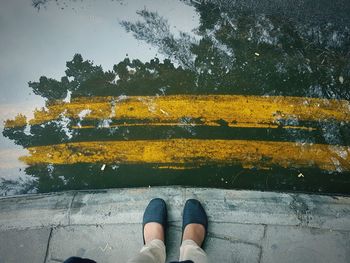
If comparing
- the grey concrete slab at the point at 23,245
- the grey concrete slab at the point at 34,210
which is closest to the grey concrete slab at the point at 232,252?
the grey concrete slab at the point at 34,210

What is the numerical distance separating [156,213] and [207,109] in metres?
1.05

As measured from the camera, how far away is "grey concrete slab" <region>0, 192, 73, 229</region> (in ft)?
9.53

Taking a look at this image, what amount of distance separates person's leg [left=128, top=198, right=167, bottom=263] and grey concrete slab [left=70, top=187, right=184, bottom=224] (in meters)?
0.08

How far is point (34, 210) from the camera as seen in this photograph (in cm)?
296

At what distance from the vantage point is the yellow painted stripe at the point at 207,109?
10.5 feet

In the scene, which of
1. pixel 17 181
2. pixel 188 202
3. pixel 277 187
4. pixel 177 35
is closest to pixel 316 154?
pixel 277 187

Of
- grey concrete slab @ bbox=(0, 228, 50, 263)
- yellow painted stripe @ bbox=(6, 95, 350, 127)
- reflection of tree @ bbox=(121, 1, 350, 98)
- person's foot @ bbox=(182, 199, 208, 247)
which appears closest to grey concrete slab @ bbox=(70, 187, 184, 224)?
person's foot @ bbox=(182, 199, 208, 247)

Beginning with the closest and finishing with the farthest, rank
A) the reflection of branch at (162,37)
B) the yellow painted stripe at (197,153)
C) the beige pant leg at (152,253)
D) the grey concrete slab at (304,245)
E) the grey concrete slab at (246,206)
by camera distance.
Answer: the beige pant leg at (152,253) → the grey concrete slab at (304,245) → the grey concrete slab at (246,206) → the yellow painted stripe at (197,153) → the reflection of branch at (162,37)

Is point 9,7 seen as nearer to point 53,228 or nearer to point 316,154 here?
point 53,228

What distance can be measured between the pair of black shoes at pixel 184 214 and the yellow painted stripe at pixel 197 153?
1.26 ft

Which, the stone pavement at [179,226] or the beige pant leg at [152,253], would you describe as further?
the stone pavement at [179,226]

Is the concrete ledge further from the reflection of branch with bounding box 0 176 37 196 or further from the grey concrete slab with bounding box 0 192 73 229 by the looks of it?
the reflection of branch with bounding box 0 176 37 196

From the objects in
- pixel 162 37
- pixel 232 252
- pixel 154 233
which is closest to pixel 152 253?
pixel 154 233

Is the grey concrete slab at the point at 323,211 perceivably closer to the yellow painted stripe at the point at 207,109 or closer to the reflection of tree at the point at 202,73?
the reflection of tree at the point at 202,73
